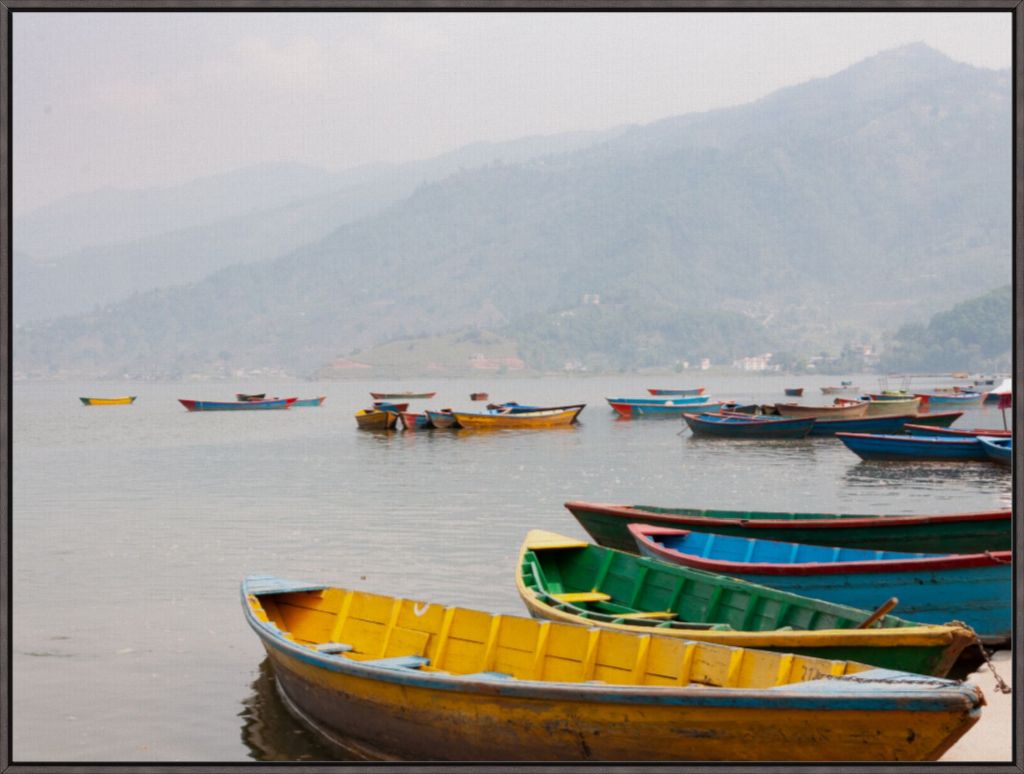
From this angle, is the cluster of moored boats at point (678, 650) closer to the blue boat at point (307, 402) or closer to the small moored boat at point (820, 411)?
the small moored boat at point (820, 411)

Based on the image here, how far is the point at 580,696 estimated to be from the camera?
24.7ft

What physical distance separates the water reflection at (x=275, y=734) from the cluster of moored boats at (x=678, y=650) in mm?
259

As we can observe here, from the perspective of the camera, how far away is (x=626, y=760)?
746cm

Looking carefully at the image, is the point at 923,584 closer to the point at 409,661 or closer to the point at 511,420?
the point at 409,661

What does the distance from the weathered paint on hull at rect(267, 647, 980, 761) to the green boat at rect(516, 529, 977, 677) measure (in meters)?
1.68

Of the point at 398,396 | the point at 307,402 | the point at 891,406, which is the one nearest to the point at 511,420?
the point at 891,406

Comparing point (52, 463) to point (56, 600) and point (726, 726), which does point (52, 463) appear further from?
point (726, 726)

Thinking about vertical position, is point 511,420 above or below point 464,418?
below

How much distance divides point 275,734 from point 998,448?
25959 mm

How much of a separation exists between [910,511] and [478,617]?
62.9 feet

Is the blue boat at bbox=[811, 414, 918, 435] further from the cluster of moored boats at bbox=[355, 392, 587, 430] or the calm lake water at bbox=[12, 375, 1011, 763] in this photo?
the cluster of moored boats at bbox=[355, 392, 587, 430]

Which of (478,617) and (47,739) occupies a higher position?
(478,617)

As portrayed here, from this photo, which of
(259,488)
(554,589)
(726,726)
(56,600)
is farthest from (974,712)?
(259,488)

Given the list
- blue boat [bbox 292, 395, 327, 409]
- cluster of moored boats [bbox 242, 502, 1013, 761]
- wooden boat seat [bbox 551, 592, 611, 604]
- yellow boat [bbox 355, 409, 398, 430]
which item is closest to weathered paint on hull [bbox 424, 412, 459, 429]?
yellow boat [bbox 355, 409, 398, 430]
